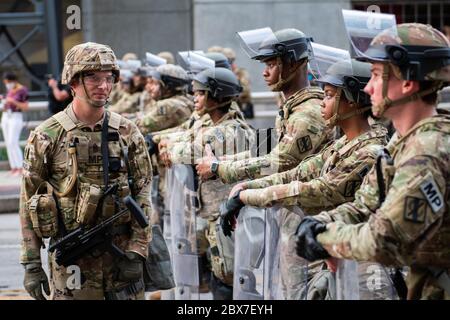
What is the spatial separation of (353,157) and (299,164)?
78 centimetres

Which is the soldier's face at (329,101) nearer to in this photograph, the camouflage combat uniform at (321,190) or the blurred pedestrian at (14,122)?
the camouflage combat uniform at (321,190)

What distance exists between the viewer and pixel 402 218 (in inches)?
174

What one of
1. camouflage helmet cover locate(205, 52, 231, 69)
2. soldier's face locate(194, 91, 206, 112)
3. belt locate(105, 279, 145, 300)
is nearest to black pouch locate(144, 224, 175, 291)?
belt locate(105, 279, 145, 300)

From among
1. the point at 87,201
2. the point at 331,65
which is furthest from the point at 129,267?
the point at 331,65

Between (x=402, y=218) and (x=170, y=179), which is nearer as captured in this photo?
(x=402, y=218)

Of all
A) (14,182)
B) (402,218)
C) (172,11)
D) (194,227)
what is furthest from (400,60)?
(172,11)

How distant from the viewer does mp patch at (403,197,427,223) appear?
4391 mm

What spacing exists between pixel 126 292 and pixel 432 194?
2683 millimetres

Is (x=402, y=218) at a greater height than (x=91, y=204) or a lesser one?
greater

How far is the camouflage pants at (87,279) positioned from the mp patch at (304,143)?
1.35 m

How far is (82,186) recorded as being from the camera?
6516 mm

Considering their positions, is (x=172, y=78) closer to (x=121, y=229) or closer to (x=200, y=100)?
(x=200, y=100)

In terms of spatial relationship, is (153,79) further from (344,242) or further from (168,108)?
(344,242)
